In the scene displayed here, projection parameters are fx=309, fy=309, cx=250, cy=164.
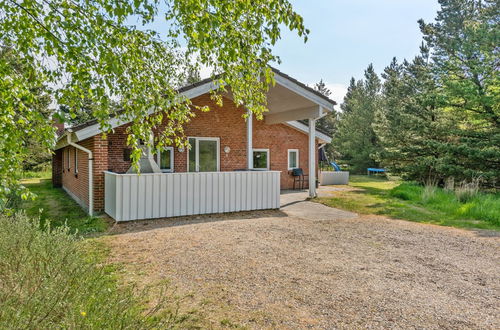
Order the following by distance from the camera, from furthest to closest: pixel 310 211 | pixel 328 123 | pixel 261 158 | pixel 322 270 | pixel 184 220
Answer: pixel 328 123, pixel 261 158, pixel 310 211, pixel 184 220, pixel 322 270

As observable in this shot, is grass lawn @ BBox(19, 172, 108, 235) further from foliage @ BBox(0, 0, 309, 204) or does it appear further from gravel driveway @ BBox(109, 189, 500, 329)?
foliage @ BBox(0, 0, 309, 204)

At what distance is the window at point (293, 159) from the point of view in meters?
15.3

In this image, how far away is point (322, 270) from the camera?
181 inches

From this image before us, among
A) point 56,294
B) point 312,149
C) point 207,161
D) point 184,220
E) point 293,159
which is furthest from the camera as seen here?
point 293,159

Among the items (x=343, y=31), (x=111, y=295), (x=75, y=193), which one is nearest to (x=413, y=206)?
(x=343, y=31)

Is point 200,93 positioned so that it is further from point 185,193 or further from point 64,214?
point 64,214

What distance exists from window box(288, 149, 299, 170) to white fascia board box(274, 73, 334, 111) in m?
4.43

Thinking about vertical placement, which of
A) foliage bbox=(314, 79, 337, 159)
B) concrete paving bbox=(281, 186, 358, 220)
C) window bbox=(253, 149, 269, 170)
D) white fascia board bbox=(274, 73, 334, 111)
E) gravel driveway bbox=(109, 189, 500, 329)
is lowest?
gravel driveway bbox=(109, 189, 500, 329)

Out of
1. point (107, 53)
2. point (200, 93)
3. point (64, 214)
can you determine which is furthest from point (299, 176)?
point (107, 53)

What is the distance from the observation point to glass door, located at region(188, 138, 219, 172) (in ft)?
Result: 39.4

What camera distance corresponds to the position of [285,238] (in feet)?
21.1

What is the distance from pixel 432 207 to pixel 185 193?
827cm

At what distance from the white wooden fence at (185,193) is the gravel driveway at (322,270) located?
1.62ft

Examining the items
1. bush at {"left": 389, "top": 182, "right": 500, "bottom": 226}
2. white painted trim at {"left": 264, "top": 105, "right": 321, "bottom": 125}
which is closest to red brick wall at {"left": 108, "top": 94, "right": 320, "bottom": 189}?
white painted trim at {"left": 264, "top": 105, "right": 321, "bottom": 125}
